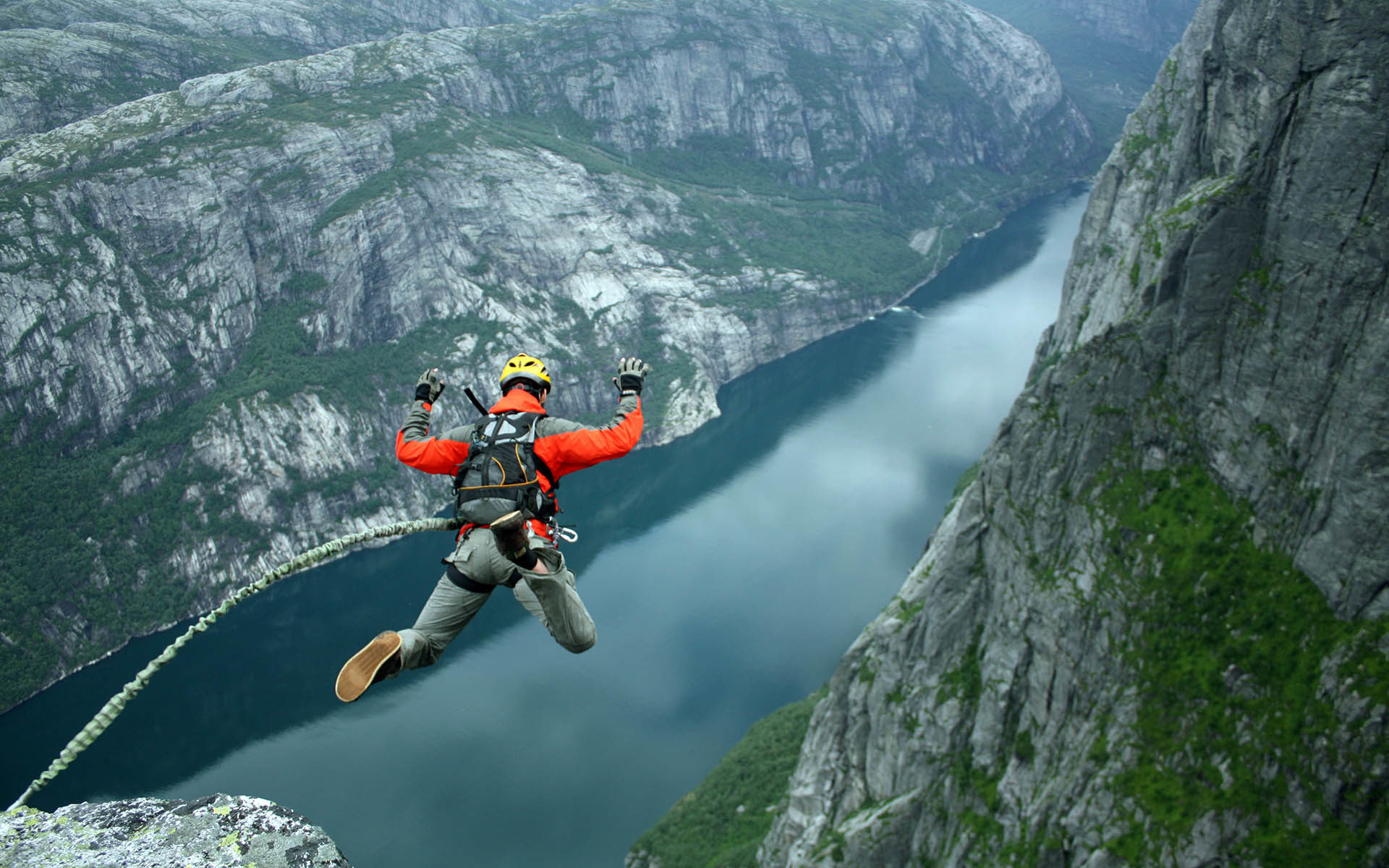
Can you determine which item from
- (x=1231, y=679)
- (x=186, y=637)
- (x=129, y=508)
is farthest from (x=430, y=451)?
(x=129, y=508)

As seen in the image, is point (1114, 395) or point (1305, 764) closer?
point (1305, 764)

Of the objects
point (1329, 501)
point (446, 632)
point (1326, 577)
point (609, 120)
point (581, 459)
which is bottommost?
point (609, 120)

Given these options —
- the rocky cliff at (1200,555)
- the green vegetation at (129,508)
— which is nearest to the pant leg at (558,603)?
the rocky cliff at (1200,555)

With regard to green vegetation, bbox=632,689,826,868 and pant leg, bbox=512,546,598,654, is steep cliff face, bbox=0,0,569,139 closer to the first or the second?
green vegetation, bbox=632,689,826,868

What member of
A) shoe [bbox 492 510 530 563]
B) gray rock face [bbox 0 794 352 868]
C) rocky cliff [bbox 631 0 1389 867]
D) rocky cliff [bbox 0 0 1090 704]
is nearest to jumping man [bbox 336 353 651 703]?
shoe [bbox 492 510 530 563]

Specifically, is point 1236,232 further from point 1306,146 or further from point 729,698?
point 729,698

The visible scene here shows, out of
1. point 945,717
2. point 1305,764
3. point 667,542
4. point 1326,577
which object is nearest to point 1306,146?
point 1326,577
